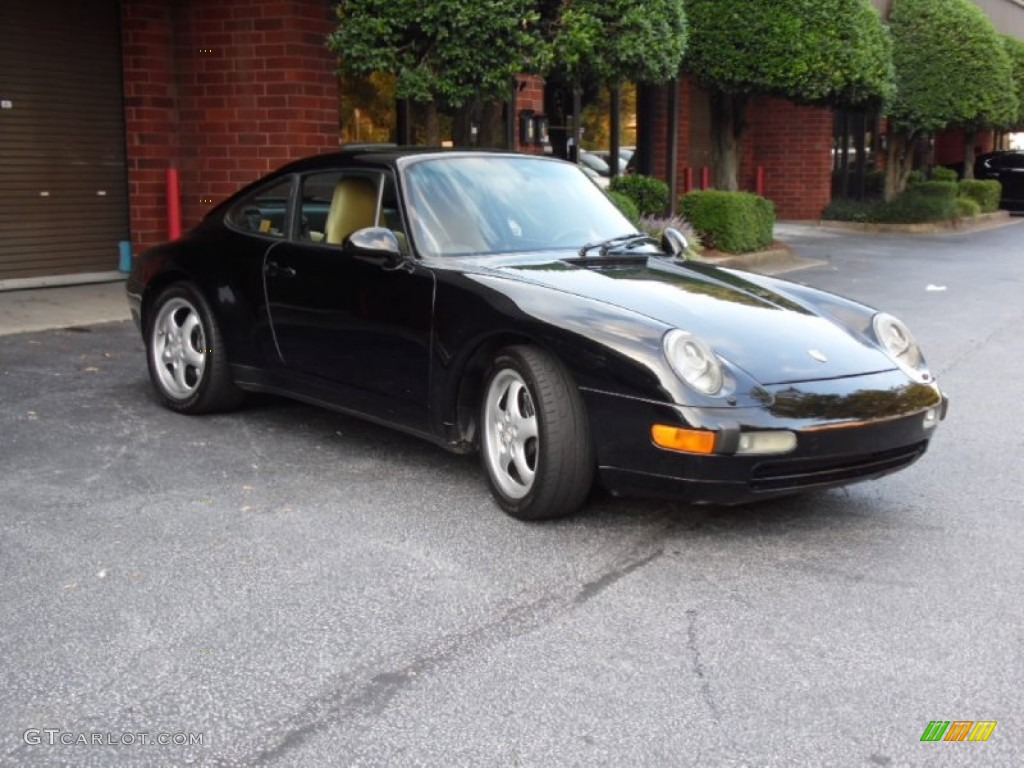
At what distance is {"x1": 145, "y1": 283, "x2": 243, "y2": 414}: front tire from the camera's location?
243 inches

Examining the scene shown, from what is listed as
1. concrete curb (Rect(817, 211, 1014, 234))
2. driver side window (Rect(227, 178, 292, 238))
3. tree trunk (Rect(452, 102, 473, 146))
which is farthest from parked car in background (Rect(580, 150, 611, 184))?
driver side window (Rect(227, 178, 292, 238))

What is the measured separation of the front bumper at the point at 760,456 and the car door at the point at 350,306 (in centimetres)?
102

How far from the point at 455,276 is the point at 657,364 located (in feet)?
3.59

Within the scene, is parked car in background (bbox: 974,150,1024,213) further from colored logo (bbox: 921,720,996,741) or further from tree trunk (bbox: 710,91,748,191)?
colored logo (bbox: 921,720,996,741)

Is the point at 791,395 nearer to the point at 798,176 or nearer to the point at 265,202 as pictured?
the point at 265,202

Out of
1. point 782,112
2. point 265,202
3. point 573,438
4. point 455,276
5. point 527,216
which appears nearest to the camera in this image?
point 573,438

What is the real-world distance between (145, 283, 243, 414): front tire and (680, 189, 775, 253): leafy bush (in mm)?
9962

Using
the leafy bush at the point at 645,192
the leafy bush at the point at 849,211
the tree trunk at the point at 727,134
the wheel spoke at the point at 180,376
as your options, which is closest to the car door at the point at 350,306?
the wheel spoke at the point at 180,376

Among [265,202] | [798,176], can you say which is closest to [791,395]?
[265,202]

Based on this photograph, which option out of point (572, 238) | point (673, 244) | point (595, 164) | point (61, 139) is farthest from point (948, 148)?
point (572, 238)

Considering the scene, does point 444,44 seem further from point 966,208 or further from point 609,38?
point 966,208

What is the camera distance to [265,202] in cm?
612

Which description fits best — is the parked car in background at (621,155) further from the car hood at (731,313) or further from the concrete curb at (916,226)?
the car hood at (731,313)

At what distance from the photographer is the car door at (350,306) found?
509 centimetres
